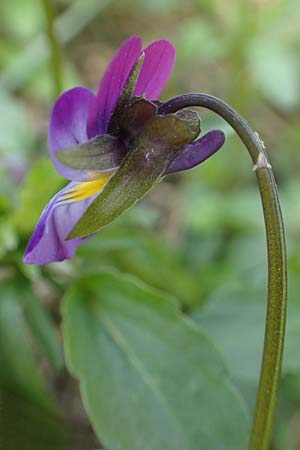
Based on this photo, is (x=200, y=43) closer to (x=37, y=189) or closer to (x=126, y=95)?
(x=37, y=189)

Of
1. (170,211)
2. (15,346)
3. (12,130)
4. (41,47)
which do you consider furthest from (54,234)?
(41,47)

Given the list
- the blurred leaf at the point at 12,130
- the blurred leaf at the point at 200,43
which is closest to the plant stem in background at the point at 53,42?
the blurred leaf at the point at 12,130

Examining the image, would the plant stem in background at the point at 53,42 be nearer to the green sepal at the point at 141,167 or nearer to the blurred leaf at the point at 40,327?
the blurred leaf at the point at 40,327

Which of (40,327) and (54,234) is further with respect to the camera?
(40,327)

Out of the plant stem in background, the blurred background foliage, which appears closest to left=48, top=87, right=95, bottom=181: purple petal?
the blurred background foliage

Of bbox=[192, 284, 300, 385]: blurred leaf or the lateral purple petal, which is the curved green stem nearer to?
the lateral purple petal
